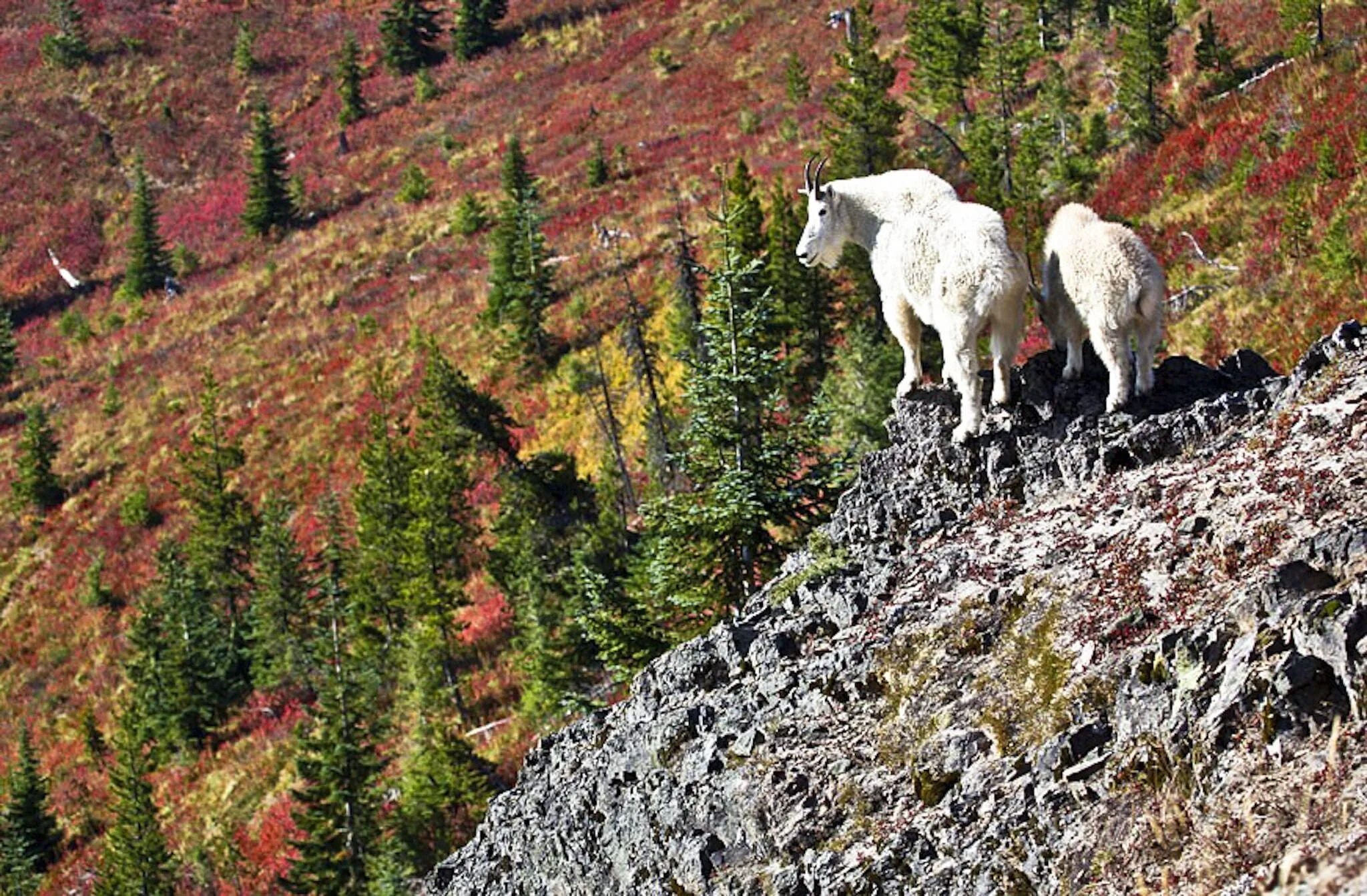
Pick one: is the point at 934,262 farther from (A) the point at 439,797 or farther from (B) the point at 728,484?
(A) the point at 439,797

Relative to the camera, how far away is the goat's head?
45.8 ft

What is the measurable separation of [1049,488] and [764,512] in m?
7.76

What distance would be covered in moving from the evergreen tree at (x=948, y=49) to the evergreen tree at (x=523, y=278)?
1600cm

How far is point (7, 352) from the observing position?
72750mm

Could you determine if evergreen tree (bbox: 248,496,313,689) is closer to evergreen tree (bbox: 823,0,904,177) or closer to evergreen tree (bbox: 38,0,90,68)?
evergreen tree (bbox: 823,0,904,177)

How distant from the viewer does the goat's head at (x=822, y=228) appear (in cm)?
1397

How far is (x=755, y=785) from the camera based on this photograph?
10.8 metres

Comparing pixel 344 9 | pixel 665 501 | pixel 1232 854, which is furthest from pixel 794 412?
pixel 344 9

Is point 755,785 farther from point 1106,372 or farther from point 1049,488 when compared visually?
point 1106,372

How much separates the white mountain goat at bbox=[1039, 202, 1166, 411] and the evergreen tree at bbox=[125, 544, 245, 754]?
37927mm

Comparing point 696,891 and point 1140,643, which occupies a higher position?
point 1140,643

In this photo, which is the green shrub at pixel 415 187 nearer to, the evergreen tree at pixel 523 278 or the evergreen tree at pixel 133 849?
the evergreen tree at pixel 523 278

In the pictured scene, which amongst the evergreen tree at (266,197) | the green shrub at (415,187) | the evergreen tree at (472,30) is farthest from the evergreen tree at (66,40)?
the green shrub at (415,187)

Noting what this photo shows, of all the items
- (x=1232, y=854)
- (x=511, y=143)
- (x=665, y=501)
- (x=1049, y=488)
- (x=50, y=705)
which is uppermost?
(x=1232, y=854)
